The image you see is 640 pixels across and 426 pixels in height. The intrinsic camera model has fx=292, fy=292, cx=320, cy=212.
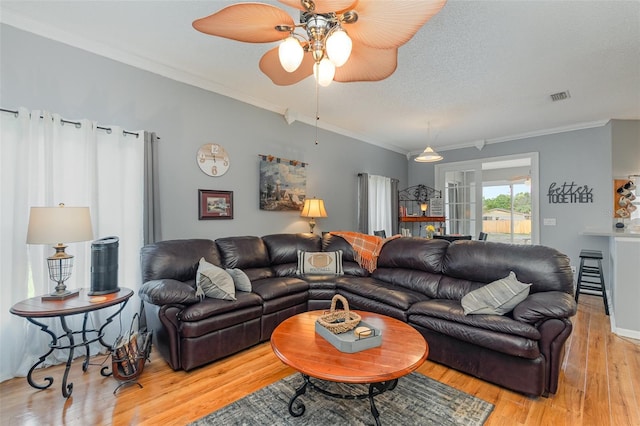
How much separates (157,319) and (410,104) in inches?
154

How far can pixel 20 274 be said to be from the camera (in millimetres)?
2322

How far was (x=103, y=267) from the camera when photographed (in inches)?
92.0

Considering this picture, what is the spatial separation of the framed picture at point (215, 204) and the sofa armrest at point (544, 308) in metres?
3.17

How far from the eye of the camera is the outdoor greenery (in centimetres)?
792

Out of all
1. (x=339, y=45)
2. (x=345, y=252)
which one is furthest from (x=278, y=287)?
(x=339, y=45)

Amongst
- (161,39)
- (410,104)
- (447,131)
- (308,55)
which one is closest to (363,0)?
(308,55)

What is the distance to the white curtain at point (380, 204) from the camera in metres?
5.81

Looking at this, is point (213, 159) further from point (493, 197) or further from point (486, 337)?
point (493, 197)

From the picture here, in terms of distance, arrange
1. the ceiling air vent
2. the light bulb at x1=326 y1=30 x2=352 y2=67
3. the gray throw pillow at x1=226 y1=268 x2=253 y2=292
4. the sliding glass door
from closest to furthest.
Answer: the light bulb at x1=326 y1=30 x2=352 y2=67
the gray throw pillow at x1=226 y1=268 x2=253 y2=292
the ceiling air vent
the sliding glass door

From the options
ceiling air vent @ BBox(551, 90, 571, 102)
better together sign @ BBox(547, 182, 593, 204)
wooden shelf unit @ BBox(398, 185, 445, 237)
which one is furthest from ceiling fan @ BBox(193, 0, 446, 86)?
better together sign @ BBox(547, 182, 593, 204)

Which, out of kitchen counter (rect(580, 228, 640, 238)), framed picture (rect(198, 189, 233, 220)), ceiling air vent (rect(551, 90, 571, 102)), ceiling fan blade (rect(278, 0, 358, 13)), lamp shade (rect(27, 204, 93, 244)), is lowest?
kitchen counter (rect(580, 228, 640, 238))

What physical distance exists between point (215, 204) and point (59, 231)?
5.49ft

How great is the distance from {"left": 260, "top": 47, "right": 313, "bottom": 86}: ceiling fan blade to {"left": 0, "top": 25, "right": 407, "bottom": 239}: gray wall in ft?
5.50

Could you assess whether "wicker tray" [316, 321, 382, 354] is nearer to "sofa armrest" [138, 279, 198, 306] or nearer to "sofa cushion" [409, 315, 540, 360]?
"sofa cushion" [409, 315, 540, 360]
